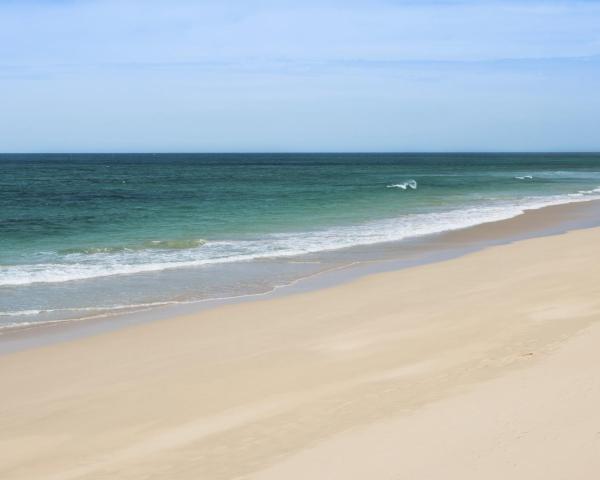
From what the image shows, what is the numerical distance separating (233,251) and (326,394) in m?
12.6

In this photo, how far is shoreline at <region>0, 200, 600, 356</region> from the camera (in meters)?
11.0

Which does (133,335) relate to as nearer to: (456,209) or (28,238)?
(28,238)

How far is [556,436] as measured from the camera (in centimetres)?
545

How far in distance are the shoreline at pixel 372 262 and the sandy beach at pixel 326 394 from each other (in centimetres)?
62

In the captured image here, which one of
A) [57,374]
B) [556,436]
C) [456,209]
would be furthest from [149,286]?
[456,209]

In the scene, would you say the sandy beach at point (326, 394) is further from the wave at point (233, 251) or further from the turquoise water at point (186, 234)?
the wave at point (233, 251)

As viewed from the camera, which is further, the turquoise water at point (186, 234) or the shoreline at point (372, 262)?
the turquoise water at point (186, 234)

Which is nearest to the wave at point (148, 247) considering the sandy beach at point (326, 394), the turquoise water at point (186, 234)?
the turquoise water at point (186, 234)

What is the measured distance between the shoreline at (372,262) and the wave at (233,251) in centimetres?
103

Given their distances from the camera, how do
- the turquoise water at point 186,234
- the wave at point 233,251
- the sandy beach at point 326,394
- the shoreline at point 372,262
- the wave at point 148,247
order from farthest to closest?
the wave at point 148,247 → the wave at point 233,251 → the turquoise water at point 186,234 → the shoreline at point 372,262 → the sandy beach at point 326,394

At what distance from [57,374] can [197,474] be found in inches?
146

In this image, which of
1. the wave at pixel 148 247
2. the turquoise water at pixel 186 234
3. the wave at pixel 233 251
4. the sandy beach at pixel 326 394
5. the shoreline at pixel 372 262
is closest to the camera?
the sandy beach at pixel 326 394

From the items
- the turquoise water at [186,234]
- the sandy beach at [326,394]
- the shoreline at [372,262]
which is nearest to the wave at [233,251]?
the turquoise water at [186,234]

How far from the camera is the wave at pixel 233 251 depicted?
650 inches
